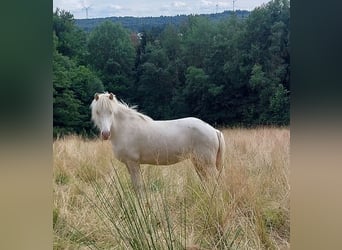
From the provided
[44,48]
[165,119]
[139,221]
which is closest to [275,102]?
[165,119]

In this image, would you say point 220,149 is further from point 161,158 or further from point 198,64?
point 198,64

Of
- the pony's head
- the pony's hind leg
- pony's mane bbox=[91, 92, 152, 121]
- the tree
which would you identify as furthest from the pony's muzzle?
the pony's hind leg

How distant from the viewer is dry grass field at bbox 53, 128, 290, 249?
1428 mm

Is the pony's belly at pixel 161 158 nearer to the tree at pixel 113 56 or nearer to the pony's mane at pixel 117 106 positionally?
the pony's mane at pixel 117 106

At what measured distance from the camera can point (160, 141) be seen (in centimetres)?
228

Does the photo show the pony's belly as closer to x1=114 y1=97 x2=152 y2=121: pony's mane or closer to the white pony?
the white pony

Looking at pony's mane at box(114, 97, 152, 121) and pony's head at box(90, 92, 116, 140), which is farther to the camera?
pony's mane at box(114, 97, 152, 121)

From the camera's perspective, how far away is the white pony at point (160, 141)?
2174mm

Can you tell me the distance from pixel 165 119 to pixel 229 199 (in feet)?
1.91

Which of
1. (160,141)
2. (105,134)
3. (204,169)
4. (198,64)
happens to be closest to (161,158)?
(160,141)

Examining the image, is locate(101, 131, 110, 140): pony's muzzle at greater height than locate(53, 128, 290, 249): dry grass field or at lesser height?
greater

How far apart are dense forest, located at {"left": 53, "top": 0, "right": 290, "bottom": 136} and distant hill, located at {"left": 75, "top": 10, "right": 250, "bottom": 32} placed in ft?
0.05

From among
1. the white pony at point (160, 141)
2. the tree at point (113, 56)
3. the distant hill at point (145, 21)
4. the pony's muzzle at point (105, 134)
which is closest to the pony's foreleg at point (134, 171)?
the white pony at point (160, 141)

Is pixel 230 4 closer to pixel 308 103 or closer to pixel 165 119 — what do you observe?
pixel 165 119
